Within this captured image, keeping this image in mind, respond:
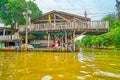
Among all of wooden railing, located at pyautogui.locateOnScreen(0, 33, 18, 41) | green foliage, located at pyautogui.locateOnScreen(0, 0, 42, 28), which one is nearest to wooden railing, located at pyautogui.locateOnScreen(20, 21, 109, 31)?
wooden railing, located at pyautogui.locateOnScreen(0, 33, 18, 41)

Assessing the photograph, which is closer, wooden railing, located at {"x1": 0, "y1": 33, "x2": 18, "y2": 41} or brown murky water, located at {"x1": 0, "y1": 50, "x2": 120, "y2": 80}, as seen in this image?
brown murky water, located at {"x1": 0, "y1": 50, "x2": 120, "y2": 80}

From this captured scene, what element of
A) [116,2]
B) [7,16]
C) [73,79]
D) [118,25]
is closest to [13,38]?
[7,16]

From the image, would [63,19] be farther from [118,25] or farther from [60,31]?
[118,25]

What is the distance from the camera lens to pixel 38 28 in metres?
30.3

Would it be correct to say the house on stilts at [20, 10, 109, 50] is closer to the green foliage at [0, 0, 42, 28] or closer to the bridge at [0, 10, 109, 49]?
the bridge at [0, 10, 109, 49]

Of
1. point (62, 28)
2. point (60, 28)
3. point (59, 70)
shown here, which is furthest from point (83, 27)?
point (59, 70)

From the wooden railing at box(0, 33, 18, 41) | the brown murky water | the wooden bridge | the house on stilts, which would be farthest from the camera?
the wooden railing at box(0, 33, 18, 41)

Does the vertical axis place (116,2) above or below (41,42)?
above

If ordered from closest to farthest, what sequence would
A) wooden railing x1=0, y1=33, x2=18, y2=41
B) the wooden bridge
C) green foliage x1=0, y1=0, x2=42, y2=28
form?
the wooden bridge, wooden railing x1=0, y1=33, x2=18, y2=41, green foliage x1=0, y1=0, x2=42, y2=28

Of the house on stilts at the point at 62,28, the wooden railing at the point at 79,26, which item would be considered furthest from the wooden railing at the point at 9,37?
the wooden railing at the point at 79,26

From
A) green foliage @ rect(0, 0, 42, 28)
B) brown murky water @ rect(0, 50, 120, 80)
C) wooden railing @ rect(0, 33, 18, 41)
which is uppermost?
green foliage @ rect(0, 0, 42, 28)

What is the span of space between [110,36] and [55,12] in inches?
808

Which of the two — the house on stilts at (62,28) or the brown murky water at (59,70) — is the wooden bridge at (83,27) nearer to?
the house on stilts at (62,28)

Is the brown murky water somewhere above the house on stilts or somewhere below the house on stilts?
below
